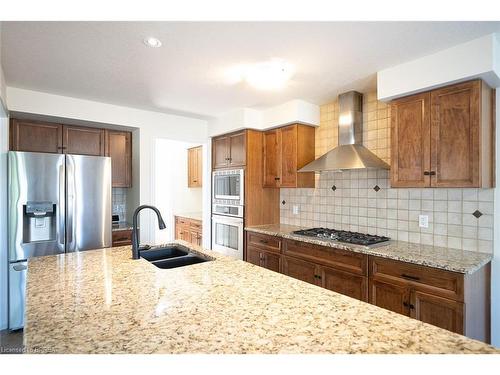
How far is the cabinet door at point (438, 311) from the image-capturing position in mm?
1690

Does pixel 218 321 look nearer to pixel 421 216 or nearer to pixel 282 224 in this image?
pixel 421 216

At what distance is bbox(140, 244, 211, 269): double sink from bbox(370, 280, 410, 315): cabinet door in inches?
51.9

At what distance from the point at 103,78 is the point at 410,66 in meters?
2.54

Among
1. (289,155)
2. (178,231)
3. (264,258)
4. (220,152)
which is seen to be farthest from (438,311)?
(178,231)

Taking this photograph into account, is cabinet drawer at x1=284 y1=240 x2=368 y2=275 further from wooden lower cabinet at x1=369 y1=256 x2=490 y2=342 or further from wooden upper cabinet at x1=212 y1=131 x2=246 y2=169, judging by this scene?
wooden upper cabinet at x1=212 y1=131 x2=246 y2=169

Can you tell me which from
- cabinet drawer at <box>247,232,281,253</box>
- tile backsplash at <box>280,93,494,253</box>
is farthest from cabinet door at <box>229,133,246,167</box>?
cabinet drawer at <box>247,232,281,253</box>

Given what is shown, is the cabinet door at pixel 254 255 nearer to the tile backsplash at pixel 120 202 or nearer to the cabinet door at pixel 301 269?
the cabinet door at pixel 301 269

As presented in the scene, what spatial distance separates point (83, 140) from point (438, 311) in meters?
3.81

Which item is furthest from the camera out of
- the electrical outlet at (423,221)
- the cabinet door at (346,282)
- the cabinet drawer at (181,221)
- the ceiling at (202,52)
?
the cabinet drawer at (181,221)

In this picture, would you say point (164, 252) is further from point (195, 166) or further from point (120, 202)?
point (195, 166)

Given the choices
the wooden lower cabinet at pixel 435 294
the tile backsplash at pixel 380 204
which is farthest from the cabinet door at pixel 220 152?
the wooden lower cabinet at pixel 435 294

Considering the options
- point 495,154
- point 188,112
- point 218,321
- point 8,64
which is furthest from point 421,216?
point 8,64

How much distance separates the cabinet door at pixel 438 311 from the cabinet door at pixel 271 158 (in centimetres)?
189

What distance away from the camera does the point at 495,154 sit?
1964 mm
